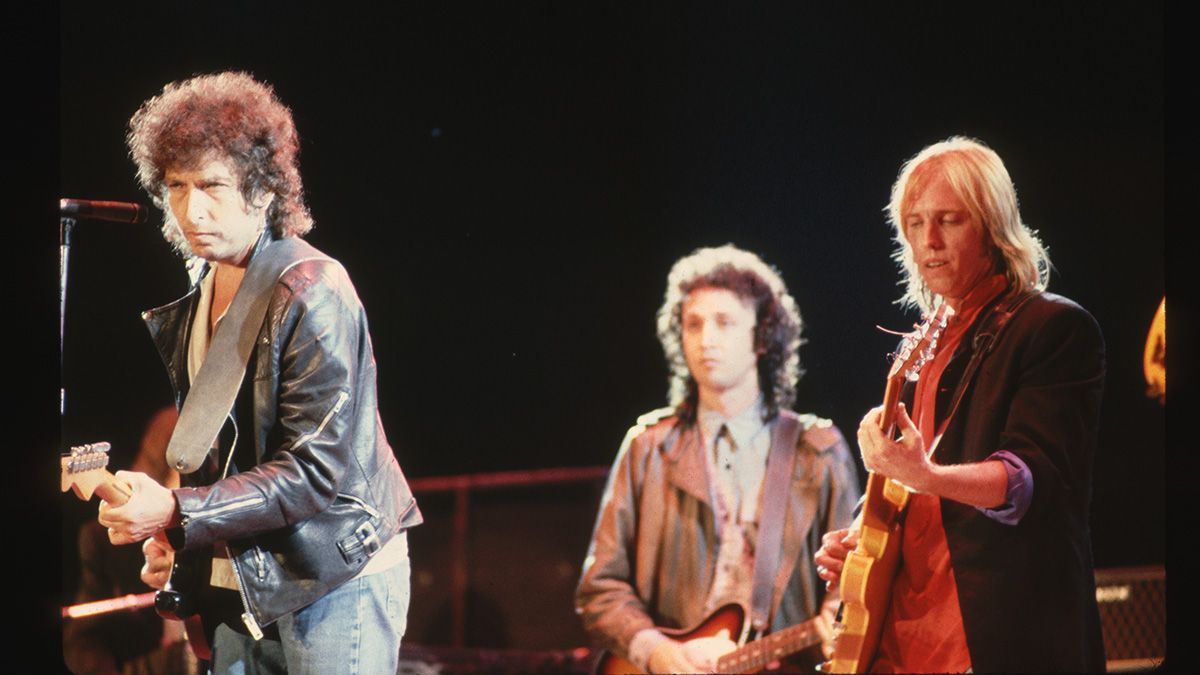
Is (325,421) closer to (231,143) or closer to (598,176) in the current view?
(231,143)

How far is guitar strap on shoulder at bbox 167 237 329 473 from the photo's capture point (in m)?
2.72

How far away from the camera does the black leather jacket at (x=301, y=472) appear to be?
8.40ft

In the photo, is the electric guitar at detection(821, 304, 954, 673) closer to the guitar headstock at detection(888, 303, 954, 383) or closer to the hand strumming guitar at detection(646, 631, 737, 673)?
the guitar headstock at detection(888, 303, 954, 383)

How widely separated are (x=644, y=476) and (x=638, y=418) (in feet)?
0.56

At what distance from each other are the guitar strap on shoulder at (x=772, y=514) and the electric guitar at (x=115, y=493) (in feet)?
4.71

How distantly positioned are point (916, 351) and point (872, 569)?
20.4 inches

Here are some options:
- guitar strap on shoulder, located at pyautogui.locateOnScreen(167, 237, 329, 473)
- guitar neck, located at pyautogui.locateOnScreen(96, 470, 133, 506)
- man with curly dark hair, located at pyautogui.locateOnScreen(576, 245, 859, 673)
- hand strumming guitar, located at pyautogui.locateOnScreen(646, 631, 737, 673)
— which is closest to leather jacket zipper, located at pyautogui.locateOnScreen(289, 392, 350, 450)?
guitar strap on shoulder, located at pyautogui.locateOnScreen(167, 237, 329, 473)

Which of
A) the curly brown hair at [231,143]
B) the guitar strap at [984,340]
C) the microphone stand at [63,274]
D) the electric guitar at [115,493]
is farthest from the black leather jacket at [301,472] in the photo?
the guitar strap at [984,340]

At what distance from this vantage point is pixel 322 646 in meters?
2.69

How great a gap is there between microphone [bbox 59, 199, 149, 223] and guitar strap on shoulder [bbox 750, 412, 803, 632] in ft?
6.09

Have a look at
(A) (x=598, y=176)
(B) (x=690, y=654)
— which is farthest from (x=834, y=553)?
(A) (x=598, y=176)

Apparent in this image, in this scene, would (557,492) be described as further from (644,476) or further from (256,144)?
(256,144)

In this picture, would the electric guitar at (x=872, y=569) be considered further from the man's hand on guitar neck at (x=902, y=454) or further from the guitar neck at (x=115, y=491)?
the guitar neck at (x=115, y=491)

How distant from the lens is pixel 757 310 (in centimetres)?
330
